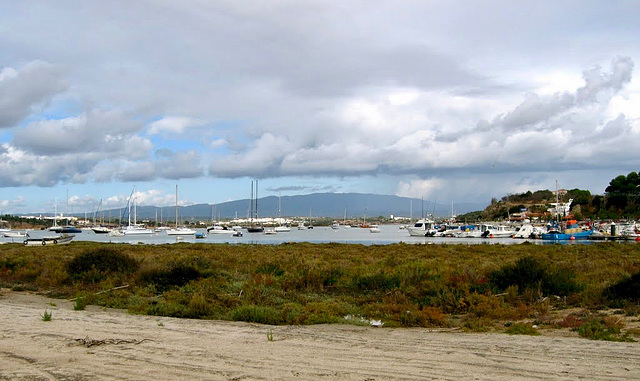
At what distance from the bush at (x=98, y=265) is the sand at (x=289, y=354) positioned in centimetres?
880

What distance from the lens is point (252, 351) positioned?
10180 mm

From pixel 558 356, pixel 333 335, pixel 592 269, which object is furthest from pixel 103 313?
pixel 592 269

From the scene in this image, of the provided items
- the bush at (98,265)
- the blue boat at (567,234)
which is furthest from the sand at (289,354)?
the blue boat at (567,234)

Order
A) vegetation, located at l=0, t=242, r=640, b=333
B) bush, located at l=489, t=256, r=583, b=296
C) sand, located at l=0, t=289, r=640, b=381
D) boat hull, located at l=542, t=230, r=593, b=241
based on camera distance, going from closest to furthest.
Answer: sand, located at l=0, t=289, r=640, b=381 → vegetation, located at l=0, t=242, r=640, b=333 → bush, located at l=489, t=256, r=583, b=296 → boat hull, located at l=542, t=230, r=593, b=241

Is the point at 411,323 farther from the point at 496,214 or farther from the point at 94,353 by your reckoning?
the point at 496,214

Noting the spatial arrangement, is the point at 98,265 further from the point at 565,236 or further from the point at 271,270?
the point at 565,236

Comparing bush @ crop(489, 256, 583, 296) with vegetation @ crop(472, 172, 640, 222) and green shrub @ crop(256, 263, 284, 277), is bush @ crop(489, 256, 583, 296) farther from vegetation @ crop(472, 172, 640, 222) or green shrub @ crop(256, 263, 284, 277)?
vegetation @ crop(472, 172, 640, 222)

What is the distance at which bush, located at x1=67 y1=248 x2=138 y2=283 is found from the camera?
72.9 feet

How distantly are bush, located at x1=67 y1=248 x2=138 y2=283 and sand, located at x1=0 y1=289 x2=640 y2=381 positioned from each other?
8.80 meters

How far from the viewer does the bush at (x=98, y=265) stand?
22.2 metres

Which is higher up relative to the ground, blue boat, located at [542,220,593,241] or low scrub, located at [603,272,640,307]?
low scrub, located at [603,272,640,307]

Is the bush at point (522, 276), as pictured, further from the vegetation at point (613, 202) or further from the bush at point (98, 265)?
the vegetation at point (613, 202)

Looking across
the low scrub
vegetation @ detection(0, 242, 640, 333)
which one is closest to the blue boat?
vegetation @ detection(0, 242, 640, 333)

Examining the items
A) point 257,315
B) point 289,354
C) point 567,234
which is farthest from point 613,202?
point 289,354
